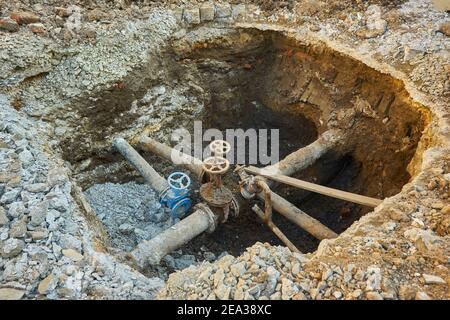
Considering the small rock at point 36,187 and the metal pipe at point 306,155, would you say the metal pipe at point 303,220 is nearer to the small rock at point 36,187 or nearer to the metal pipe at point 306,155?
the metal pipe at point 306,155

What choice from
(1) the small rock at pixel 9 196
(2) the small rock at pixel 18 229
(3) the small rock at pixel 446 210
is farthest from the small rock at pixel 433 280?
(1) the small rock at pixel 9 196

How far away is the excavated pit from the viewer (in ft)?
14.0

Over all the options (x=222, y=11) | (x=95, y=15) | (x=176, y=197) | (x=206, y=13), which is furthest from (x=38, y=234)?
(x=222, y=11)

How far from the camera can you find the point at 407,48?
4258 mm

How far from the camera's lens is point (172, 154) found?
14.0 feet

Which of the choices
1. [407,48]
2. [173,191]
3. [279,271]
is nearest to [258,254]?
[279,271]

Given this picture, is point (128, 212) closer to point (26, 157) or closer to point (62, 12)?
point (26, 157)

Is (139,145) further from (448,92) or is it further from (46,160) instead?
(448,92)

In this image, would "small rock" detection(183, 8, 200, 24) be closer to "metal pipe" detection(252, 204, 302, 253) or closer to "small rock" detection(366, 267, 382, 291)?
"metal pipe" detection(252, 204, 302, 253)

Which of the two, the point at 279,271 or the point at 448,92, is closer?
the point at 279,271

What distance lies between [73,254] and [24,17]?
2.86 metres
